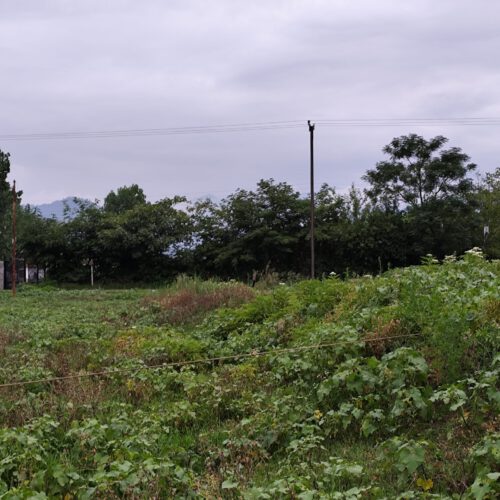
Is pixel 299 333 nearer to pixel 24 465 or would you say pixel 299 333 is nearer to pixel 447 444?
pixel 447 444

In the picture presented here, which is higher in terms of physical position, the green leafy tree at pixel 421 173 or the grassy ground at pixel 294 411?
the green leafy tree at pixel 421 173

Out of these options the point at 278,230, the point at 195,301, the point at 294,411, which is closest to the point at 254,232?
the point at 278,230

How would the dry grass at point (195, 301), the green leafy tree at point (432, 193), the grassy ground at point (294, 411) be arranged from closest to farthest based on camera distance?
the grassy ground at point (294, 411)
the dry grass at point (195, 301)
the green leafy tree at point (432, 193)

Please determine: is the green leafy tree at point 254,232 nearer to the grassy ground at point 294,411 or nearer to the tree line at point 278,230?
the tree line at point 278,230

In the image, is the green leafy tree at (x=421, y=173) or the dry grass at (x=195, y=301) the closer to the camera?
the dry grass at (x=195, y=301)

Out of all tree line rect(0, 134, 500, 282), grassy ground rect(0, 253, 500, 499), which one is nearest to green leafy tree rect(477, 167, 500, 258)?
tree line rect(0, 134, 500, 282)

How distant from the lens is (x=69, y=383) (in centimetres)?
571

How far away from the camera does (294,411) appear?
4.44m

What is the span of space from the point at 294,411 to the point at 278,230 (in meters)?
27.5

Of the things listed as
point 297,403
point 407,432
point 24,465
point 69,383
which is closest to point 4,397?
point 69,383

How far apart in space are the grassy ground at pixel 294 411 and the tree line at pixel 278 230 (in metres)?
22.6

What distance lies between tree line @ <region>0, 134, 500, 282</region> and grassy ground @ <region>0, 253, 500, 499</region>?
74.2 feet

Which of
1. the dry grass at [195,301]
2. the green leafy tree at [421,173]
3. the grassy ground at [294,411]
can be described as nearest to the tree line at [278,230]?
the green leafy tree at [421,173]

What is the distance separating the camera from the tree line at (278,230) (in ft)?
98.2
